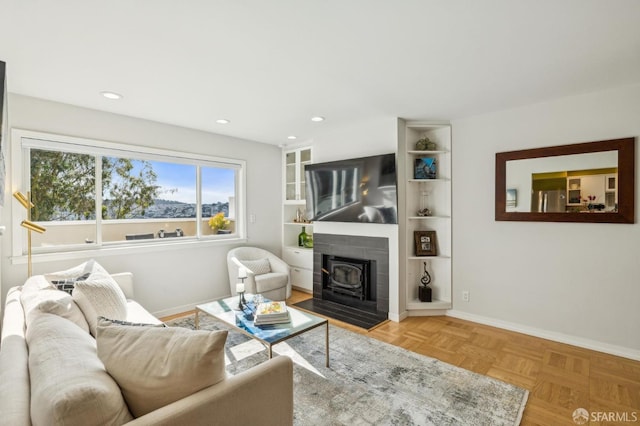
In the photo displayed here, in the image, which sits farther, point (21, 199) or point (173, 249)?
point (173, 249)

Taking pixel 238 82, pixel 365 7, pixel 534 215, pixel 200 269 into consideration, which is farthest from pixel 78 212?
pixel 534 215

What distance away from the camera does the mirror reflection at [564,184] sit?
279cm

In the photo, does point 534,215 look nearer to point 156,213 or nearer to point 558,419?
point 558,419

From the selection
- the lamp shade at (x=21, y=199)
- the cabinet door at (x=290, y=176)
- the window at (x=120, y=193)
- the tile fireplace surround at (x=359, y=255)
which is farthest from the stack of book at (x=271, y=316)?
the cabinet door at (x=290, y=176)

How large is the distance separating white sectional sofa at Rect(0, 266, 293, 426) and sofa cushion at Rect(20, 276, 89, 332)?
0.28 meters

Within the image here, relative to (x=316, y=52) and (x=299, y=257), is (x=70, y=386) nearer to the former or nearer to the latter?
(x=316, y=52)

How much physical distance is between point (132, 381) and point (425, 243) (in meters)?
3.39

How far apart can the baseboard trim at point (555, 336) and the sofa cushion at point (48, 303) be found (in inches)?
144

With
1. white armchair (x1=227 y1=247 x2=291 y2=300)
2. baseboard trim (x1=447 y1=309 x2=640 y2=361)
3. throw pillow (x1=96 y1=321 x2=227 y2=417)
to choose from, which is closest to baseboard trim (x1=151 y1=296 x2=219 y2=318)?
white armchair (x1=227 y1=247 x2=291 y2=300)

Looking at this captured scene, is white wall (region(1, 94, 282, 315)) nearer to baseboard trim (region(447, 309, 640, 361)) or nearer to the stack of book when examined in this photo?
the stack of book

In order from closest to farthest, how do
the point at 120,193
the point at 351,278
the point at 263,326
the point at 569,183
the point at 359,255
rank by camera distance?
the point at 263,326
the point at 569,183
the point at 120,193
the point at 359,255
the point at 351,278

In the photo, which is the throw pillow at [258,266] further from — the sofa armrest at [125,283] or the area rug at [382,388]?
the sofa armrest at [125,283]

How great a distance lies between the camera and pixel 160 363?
1.11 metres

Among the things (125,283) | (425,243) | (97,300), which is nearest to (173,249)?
(125,283)
